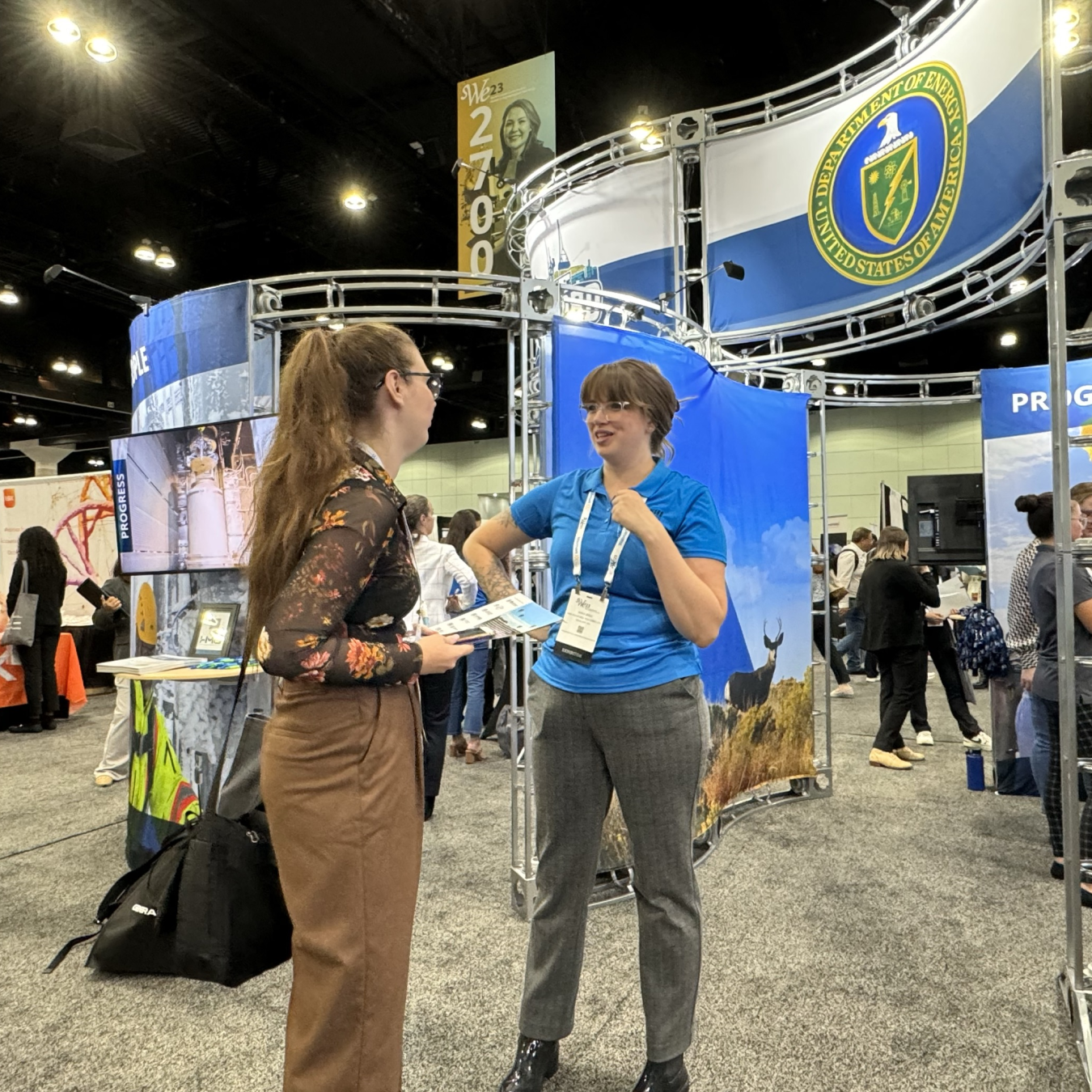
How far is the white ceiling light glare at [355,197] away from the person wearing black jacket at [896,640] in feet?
16.8

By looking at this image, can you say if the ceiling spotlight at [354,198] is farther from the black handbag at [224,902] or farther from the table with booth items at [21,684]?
the black handbag at [224,902]

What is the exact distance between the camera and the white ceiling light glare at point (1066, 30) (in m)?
1.96

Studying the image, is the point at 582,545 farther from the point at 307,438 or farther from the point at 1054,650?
the point at 1054,650

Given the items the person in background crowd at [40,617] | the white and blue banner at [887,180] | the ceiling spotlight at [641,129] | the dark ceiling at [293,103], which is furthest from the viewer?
the person in background crowd at [40,617]

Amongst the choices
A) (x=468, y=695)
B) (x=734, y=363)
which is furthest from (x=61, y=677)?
(x=734, y=363)

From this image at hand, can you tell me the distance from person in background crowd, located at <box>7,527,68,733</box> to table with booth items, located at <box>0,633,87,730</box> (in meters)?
0.07

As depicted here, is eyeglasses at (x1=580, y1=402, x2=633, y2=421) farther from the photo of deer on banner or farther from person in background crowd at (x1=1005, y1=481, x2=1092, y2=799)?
person in background crowd at (x1=1005, y1=481, x2=1092, y2=799)

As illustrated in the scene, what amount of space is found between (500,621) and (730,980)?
165 cm

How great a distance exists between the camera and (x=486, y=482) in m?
16.1

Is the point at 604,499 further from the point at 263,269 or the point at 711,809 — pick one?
the point at 263,269

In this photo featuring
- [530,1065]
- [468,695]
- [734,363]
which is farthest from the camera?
[468,695]

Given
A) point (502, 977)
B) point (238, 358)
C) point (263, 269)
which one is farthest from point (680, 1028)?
point (263, 269)

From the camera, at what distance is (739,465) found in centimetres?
361

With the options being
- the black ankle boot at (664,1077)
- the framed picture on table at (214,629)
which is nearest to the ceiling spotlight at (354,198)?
the framed picture on table at (214,629)
